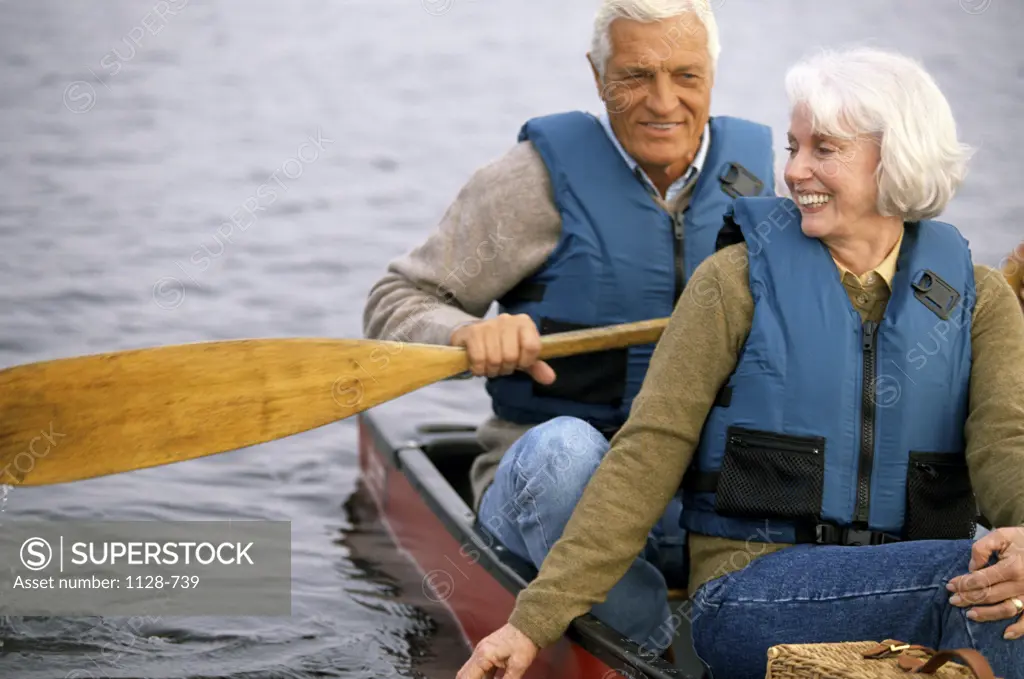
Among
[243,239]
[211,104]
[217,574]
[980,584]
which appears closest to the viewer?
[980,584]

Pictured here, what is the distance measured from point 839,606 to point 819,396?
1.15 ft

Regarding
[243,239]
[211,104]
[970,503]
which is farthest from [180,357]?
[211,104]

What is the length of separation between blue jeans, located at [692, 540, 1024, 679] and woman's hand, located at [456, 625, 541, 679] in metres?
0.27

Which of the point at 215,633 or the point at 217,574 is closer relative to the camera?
the point at 215,633

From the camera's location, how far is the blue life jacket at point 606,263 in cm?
324

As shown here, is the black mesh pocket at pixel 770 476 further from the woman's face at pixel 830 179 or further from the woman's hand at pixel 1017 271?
the woman's hand at pixel 1017 271

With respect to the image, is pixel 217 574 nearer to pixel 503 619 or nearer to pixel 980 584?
pixel 503 619

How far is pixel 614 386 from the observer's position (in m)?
3.25

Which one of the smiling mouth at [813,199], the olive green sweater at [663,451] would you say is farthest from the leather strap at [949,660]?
the smiling mouth at [813,199]

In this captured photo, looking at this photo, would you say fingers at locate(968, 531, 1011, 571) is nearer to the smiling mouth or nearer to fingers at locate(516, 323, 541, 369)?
the smiling mouth

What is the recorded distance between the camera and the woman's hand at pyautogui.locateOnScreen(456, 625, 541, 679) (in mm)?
2404

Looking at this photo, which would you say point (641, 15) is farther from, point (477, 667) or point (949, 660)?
point (949, 660)

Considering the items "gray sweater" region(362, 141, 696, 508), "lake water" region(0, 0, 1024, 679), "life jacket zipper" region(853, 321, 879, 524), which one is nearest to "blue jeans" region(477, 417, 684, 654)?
"gray sweater" region(362, 141, 696, 508)

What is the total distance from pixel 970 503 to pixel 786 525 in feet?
1.10
